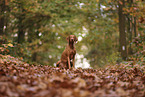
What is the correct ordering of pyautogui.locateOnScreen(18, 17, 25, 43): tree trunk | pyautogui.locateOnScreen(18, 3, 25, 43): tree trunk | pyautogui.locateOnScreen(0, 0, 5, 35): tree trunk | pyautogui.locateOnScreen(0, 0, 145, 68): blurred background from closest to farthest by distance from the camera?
pyautogui.locateOnScreen(0, 0, 5, 35): tree trunk < pyautogui.locateOnScreen(0, 0, 145, 68): blurred background < pyautogui.locateOnScreen(18, 3, 25, 43): tree trunk < pyautogui.locateOnScreen(18, 17, 25, 43): tree trunk

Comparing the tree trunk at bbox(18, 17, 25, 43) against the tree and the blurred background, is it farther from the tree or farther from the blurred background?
the tree

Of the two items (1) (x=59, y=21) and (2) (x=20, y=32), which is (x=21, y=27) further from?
(1) (x=59, y=21)

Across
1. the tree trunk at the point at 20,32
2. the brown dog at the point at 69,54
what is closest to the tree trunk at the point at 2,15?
the tree trunk at the point at 20,32

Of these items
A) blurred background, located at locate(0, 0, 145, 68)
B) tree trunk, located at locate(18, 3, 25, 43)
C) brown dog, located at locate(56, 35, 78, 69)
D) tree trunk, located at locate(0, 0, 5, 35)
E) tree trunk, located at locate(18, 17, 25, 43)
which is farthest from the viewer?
tree trunk, located at locate(18, 17, 25, 43)

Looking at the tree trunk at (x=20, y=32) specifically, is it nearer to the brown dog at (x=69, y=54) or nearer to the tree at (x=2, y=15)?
the tree at (x=2, y=15)

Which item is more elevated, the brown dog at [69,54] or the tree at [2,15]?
the tree at [2,15]

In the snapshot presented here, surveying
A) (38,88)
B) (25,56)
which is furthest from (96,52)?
(38,88)

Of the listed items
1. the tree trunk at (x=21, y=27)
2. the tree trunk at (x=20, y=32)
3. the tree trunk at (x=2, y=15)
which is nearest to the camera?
the tree trunk at (x=2, y=15)

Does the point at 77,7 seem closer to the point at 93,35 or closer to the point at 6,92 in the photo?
the point at 93,35

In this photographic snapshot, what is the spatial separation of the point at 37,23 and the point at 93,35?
4.64 m

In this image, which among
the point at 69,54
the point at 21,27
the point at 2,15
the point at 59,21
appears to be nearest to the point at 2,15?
the point at 2,15

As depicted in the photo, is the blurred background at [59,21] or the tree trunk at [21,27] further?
the tree trunk at [21,27]

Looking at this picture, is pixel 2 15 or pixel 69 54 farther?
pixel 2 15

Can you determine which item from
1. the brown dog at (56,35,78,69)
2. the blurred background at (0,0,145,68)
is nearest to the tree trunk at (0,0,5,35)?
the blurred background at (0,0,145,68)
